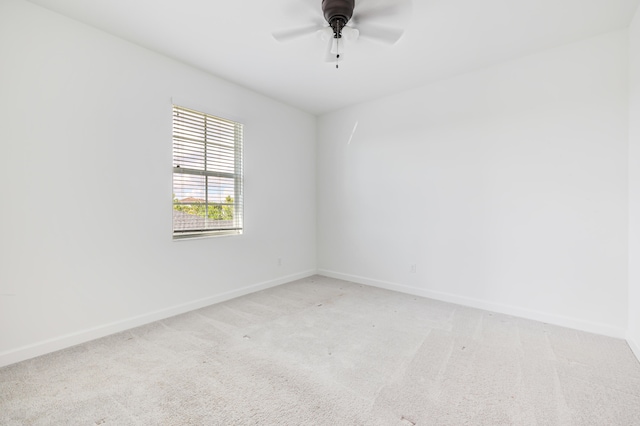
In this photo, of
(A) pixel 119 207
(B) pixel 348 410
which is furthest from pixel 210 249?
(B) pixel 348 410

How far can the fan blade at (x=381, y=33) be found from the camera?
217 cm

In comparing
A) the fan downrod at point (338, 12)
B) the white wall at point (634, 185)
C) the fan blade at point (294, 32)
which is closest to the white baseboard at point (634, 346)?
the white wall at point (634, 185)

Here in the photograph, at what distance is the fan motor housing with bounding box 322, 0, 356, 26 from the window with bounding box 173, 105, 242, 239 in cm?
192

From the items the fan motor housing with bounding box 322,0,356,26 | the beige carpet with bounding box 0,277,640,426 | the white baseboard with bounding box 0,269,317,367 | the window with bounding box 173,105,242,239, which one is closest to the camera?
the beige carpet with bounding box 0,277,640,426

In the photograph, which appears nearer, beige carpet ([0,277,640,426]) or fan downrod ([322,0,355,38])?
beige carpet ([0,277,640,426])

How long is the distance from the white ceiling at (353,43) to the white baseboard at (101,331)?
8.67ft

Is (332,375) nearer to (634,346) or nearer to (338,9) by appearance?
(634,346)

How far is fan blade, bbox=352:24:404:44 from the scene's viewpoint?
7.13 ft

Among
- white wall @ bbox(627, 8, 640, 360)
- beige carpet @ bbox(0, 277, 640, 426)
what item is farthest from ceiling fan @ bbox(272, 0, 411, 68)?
beige carpet @ bbox(0, 277, 640, 426)

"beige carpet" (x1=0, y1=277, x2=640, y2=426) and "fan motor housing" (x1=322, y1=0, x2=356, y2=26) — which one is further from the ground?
"fan motor housing" (x1=322, y1=0, x2=356, y2=26)

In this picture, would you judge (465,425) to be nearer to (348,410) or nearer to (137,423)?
(348,410)

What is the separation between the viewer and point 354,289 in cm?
404

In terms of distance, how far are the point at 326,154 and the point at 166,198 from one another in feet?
8.55

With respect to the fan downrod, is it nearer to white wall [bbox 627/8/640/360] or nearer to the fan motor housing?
the fan motor housing
